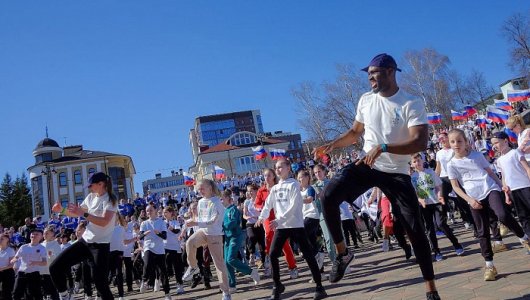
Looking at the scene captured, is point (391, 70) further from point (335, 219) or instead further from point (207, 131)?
point (207, 131)

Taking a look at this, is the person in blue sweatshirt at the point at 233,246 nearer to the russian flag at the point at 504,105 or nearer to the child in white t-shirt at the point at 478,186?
the child in white t-shirt at the point at 478,186

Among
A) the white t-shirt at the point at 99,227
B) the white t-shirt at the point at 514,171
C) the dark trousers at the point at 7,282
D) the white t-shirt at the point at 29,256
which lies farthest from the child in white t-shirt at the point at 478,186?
the dark trousers at the point at 7,282

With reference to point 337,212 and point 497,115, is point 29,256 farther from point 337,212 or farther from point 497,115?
point 497,115

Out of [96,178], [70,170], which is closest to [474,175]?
[96,178]

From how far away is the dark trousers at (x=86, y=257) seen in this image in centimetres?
577

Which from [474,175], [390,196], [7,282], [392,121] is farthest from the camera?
[7,282]

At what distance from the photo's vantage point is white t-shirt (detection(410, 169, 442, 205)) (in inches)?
324

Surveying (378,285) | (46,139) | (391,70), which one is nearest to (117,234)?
(378,285)

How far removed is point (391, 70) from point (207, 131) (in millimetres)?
106431

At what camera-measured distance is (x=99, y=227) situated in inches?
234

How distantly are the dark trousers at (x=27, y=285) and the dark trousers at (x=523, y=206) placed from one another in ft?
34.5

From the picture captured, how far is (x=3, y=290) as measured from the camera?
35.2ft

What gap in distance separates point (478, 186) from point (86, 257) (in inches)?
225

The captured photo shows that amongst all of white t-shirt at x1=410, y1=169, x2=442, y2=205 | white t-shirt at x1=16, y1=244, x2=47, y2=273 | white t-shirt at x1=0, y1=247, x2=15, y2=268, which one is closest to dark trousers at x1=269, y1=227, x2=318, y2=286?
white t-shirt at x1=410, y1=169, x2=442, y2=205
